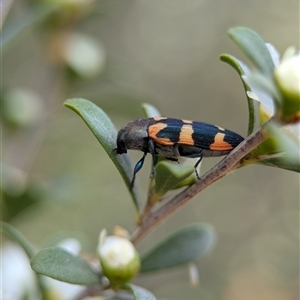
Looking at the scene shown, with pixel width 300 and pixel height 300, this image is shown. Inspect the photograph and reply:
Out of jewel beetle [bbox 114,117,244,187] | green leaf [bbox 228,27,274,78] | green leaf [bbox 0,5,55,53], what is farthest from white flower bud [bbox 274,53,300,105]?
green leaf [bbox 0,5,55,53]

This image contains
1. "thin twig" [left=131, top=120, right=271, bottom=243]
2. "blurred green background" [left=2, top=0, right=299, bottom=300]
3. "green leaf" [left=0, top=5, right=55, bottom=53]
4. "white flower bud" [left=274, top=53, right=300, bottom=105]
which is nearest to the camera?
"white flower bud" [left=274, top=53, right=300, bottom=105]

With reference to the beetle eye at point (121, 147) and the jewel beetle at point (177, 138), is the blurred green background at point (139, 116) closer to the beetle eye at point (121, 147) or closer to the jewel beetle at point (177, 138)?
the jewel beetle at point (177, 138)

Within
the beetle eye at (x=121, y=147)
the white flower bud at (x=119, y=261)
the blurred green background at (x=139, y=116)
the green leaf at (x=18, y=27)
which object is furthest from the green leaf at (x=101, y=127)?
the green leaf at (x=18, y=27)

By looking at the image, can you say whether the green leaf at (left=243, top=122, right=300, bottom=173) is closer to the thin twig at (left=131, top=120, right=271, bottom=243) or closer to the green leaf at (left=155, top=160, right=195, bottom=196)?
the thin twig at (left=131, top=120, right=271, bottom=243)

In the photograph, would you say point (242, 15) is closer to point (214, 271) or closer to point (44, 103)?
point (214, 271)

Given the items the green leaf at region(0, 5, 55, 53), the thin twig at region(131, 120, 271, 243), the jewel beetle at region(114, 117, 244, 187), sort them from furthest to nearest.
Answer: the green leaf at region(0, 5, 55, 53) → the jewel beetle at region(114, 117, 244, 187) → the thin twig at region(131, 120, 271, 243)

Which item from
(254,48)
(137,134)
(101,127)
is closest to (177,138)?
(137,134)

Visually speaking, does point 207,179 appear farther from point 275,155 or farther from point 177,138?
point 177,138
